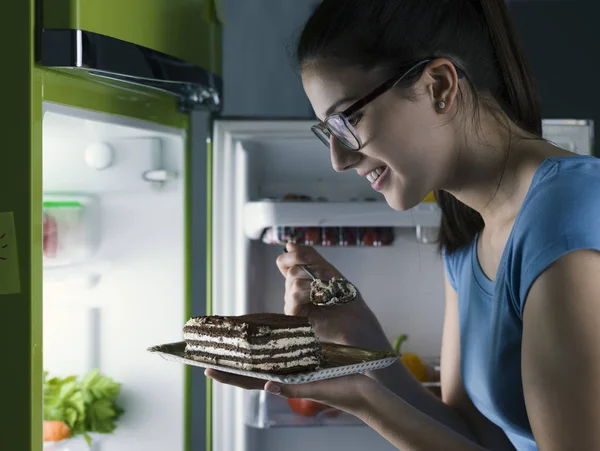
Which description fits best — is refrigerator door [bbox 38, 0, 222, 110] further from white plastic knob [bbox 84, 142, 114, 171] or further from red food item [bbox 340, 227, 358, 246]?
red food item [bbox 340, 227, 358, 246]

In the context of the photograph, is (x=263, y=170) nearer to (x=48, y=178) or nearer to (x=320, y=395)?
(x=48, y=178)

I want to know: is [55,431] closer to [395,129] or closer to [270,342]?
[270,342]

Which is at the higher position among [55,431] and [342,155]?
[342,155]

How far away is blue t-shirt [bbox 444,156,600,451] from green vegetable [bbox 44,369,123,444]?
2.99 ft

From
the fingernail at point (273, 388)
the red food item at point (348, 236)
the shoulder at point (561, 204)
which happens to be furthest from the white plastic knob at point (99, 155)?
the shoulder at point (561, 204)

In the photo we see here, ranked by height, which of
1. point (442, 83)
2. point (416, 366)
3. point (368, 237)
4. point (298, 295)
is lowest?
point (416, 366)

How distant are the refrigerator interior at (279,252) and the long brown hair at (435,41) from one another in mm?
686

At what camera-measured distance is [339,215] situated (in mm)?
1826

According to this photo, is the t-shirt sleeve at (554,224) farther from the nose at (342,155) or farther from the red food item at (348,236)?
the red food item at (348,236)

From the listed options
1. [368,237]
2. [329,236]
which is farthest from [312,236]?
[368,237]

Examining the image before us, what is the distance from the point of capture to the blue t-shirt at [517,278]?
92cm

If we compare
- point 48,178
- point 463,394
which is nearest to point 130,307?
point 48,178

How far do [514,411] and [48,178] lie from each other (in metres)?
1.26

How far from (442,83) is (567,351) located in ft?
1.37
